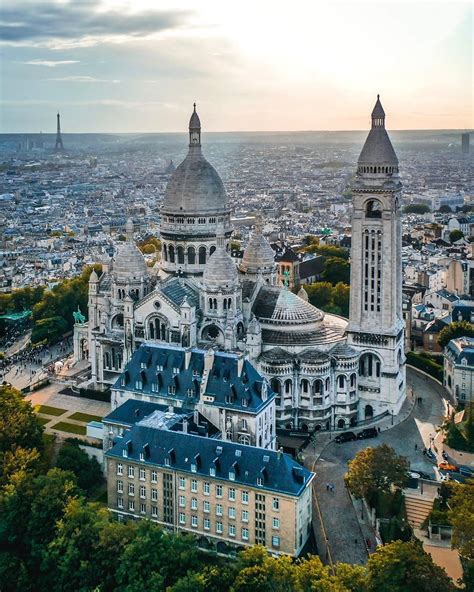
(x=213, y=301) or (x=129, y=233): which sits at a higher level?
(x=129, y=233)

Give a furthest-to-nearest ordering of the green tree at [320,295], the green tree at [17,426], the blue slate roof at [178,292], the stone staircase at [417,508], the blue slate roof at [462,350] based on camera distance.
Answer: the green tree at [320,295], the blue slate roof at [178,292], the blue slate roof at [462,350], the green tree at [17,426], the stone staircase at [417,508]

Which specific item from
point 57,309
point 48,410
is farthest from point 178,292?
point 57,309

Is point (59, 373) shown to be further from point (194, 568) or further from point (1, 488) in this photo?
point (194, 568)

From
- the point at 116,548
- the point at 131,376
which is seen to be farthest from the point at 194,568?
the point at 131,376

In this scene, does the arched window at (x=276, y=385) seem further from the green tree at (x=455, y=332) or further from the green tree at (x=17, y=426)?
the green tree at (x=455, y=332)

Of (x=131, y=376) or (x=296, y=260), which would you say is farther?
(x=296, y=260)

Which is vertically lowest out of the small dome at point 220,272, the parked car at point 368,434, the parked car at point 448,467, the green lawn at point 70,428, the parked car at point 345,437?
the parked car at point 448,467

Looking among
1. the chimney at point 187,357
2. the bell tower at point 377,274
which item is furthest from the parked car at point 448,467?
the chimney at point 187,357
